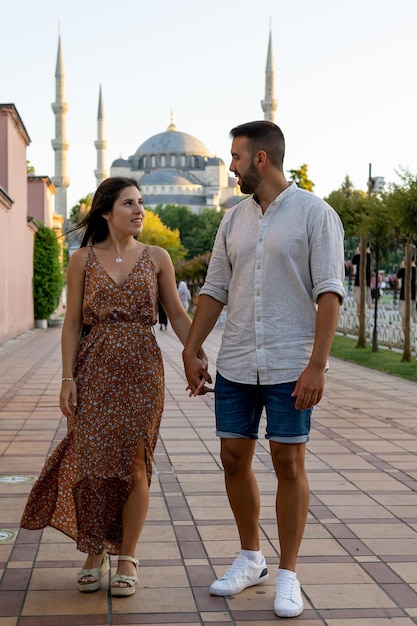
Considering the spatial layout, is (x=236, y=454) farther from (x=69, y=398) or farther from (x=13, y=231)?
(x=13, y=231)

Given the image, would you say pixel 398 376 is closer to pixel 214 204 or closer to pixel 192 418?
pixel 192 418

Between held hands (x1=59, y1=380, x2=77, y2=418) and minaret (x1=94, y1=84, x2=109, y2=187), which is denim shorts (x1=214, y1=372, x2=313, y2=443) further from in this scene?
minaret (x1=94, y1=84, x2=109, y2=187)

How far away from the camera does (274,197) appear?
3506 millimetres

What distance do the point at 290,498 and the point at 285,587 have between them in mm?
304

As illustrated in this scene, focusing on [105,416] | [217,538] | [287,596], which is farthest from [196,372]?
[217,538]

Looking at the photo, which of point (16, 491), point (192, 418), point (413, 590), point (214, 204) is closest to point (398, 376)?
point (192, 418)

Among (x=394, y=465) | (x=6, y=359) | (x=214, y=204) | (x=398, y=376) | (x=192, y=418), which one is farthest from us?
(x=214, y=204)

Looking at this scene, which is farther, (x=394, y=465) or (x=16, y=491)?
(x=394, y=465)

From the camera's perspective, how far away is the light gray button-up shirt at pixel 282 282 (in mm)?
3377

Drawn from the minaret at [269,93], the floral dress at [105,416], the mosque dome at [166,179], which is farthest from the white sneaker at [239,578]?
the mosque dome at [166,179]

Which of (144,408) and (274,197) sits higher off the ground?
(274,197)

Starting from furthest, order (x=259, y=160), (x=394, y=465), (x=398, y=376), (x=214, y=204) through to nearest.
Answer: (x=214, y=204) → (x=398, y=376) → (x=394, y=465) → (x=259, y=160)

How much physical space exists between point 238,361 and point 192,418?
16.0 feet

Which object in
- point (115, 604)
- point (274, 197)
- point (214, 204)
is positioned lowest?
point (115, 604)
